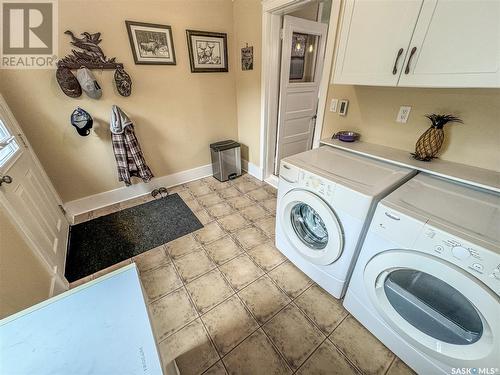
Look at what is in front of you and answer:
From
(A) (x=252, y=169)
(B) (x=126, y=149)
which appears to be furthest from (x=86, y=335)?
(A) (x=252, y=169)

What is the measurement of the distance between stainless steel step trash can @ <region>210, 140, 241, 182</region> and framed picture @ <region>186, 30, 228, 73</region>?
0.95 meters

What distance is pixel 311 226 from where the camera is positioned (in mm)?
1487

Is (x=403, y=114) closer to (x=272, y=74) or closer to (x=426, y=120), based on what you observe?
(x=426, y=120)

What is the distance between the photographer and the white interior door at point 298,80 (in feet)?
7.51

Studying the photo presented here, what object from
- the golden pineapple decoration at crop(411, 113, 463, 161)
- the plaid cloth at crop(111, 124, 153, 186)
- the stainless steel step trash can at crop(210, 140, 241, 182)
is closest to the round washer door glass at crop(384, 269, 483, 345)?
the golden pineapple decoration at crop(411, 113, 463, 161)

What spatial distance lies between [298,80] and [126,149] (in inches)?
89.5

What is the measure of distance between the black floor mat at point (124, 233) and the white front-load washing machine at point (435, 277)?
1.62 m

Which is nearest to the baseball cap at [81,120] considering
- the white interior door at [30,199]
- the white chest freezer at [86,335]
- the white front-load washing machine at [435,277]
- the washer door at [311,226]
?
the white interior door at [30,199]

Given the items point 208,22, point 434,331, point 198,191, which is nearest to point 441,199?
point 434,331

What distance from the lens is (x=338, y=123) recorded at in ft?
5.85

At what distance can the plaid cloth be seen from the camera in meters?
2.12

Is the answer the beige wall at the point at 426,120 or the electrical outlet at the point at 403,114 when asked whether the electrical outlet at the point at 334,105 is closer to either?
the beige wall at the point at 426,120

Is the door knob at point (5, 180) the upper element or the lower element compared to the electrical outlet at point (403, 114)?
lower

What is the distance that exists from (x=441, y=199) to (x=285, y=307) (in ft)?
3.62
